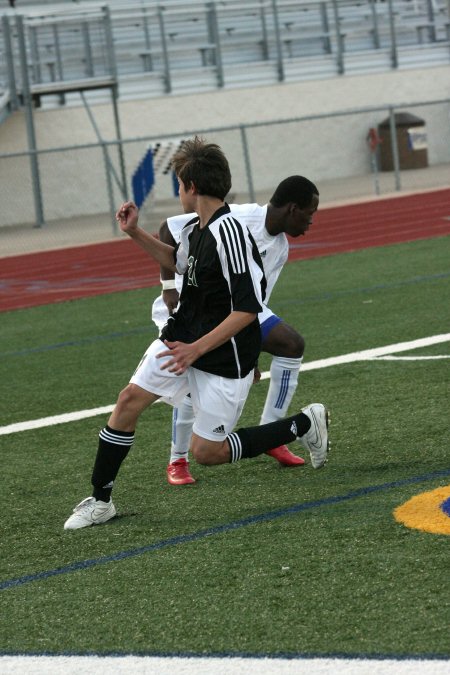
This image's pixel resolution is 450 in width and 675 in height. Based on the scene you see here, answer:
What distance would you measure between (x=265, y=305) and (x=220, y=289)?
1.14m

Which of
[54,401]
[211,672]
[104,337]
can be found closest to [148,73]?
[104,337]

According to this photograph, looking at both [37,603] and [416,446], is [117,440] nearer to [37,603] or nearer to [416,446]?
[37,603]

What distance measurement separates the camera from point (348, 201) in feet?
83.0

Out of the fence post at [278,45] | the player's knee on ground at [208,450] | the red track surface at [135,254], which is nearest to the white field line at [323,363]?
the player's knee on ground at [208,450]

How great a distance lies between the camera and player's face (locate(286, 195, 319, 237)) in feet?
20.5

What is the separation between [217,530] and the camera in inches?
204

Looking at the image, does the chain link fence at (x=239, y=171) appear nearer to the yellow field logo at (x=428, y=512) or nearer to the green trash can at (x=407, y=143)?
the green trash can at (x=407, y=143)

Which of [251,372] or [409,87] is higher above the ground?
[409,87]

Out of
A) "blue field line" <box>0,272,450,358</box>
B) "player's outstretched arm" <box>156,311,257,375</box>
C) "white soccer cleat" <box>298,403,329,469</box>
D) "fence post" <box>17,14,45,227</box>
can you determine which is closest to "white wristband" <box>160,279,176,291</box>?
"white soccer cleat" <box>298,403,329,469</box>

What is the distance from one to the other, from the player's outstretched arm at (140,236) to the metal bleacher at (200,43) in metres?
20.6

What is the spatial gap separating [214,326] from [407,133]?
27.2m

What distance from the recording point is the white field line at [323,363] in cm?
783

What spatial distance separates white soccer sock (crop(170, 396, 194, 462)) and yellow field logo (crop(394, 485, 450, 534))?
1.30 metres

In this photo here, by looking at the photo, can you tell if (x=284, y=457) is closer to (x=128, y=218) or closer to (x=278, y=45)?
(x=128, y=218)
